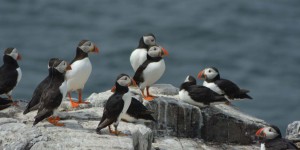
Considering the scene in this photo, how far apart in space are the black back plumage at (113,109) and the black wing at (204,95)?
1.72 meters

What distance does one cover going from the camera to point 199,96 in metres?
11.8

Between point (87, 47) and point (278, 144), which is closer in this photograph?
point (278, 144)

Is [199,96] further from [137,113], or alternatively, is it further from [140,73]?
[137,113]

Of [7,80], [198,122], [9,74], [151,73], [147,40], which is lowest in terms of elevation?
[198,122]

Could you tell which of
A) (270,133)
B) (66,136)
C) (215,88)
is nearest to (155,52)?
(215,88)

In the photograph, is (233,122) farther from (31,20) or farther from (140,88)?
(31,20)

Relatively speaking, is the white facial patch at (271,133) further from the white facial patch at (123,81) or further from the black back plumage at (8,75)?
the black back plumage at (8,75)

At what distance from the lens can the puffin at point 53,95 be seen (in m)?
9.96

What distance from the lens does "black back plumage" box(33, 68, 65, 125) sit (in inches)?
390

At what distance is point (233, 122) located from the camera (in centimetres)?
1184

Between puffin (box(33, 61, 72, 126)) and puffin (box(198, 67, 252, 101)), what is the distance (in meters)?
3.23

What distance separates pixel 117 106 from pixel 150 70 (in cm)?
202

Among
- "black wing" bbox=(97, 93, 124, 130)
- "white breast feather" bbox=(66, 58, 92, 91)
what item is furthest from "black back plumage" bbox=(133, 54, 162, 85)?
"black wing" bbox=(97, 93, 124, 130)

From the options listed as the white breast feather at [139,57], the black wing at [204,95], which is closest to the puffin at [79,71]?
the white breast feather at [139,57]
